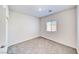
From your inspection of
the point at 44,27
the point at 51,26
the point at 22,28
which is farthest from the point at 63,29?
the point at 22,28

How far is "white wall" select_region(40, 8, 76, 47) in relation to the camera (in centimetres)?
174

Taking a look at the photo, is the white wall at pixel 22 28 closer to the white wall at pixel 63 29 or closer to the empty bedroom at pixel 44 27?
the empty bedroom at pixel 44 27

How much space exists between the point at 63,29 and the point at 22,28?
82 cm

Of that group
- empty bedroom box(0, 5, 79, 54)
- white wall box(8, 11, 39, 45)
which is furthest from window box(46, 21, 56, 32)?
white wall box(8, 11, 39, 45)

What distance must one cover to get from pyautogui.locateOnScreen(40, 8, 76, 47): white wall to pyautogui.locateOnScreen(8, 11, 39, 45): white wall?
0.16 m

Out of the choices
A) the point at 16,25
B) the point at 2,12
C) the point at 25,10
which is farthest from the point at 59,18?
the point at 2,12

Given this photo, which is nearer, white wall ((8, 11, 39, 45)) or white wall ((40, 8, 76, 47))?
white wall ((8, 11, 39, 45))

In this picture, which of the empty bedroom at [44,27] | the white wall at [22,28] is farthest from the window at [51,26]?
the white wall at [22,28]

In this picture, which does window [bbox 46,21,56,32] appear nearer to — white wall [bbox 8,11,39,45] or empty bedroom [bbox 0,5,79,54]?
empty bedroom [bbox 0,5,79,54]

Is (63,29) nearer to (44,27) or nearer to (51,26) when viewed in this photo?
(51,26)

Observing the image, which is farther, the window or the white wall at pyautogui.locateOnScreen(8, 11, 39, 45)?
the window
